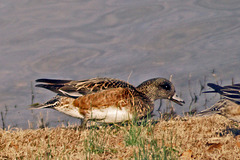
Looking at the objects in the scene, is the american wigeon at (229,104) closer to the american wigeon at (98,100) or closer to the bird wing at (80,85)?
the american wigeon at (98,100)

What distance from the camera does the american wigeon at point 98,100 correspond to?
555 cm

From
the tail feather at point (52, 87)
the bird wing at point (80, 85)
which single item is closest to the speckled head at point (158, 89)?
the bird wing at point (80, 85)

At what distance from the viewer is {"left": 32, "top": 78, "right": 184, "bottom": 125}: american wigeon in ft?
18.2

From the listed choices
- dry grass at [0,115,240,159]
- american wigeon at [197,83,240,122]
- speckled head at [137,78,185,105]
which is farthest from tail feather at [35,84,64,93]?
american wigeon at [197,83,240,122]

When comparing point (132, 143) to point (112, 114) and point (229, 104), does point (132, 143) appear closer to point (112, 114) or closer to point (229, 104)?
point (112, 114)

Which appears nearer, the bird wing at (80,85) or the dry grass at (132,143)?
the dry grass at (132,143)

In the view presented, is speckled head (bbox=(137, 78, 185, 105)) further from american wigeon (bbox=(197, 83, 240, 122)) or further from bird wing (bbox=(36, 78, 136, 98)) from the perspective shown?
american wigeon (bbox=(197, 83, 240, 122))

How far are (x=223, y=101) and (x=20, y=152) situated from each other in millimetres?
3177

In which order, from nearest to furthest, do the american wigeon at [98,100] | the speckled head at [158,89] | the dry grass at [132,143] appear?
the dry grass at [132,143]
the american wigeon at [98,100]
the speckled head at [158,89]

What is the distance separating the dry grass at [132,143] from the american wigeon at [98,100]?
277 mm

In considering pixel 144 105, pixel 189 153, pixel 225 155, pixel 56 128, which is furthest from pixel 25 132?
pixel 225 155

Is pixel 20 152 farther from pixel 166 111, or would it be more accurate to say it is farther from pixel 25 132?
pixel 166 111

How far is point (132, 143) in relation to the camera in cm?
455

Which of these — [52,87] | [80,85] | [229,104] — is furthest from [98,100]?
[229,104]
